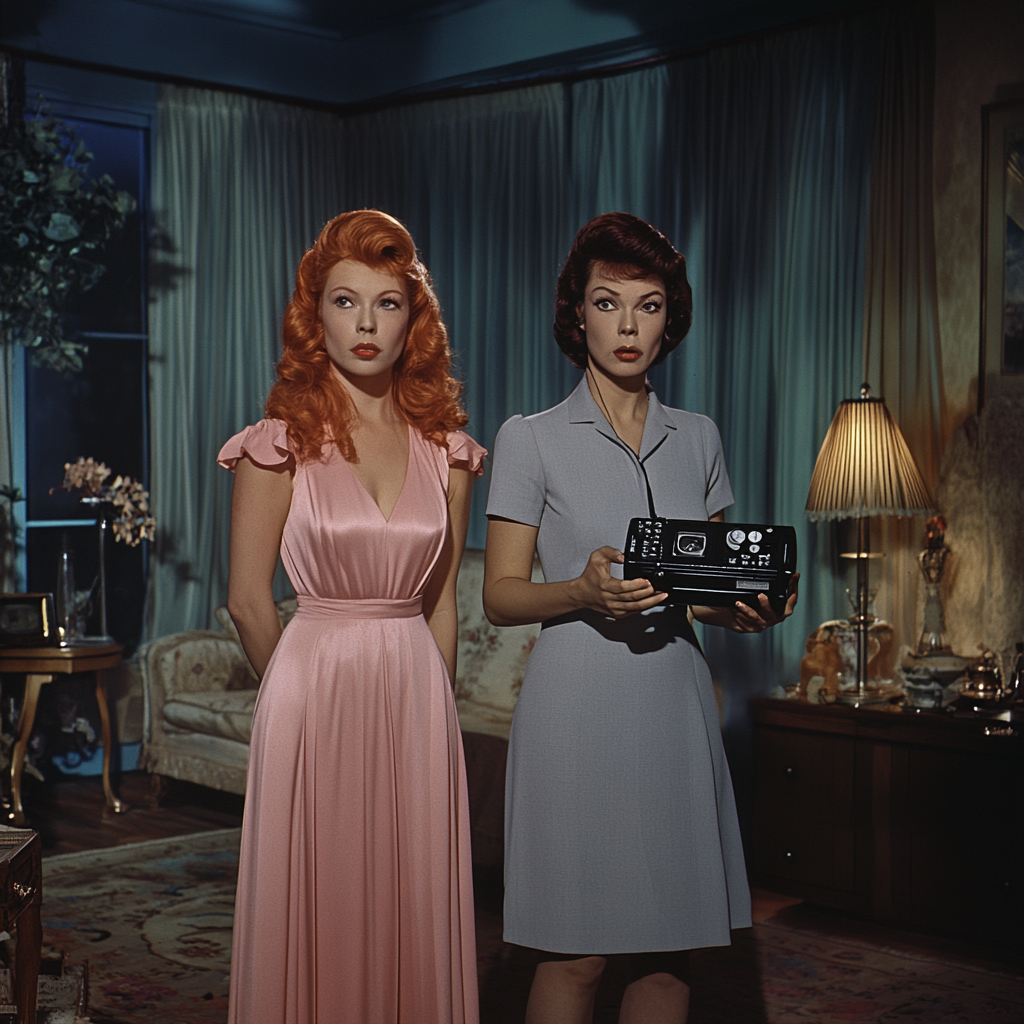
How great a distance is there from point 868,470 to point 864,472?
13 mm

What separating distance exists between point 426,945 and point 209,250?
15.5ft

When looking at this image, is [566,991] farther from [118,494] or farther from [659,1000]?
[118,494]

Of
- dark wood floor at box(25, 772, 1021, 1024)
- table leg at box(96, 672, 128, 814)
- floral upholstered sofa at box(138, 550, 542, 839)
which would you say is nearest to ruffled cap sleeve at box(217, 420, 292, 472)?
dark wood floor at box(25, 772, 1021, 1024)

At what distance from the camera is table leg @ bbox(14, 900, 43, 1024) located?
7.39 ft

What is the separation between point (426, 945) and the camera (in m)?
2.11

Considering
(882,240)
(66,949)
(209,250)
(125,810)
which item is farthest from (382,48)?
(66,949)

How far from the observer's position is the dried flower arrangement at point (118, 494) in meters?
5.63

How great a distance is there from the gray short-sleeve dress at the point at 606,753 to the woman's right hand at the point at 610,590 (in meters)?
0.16

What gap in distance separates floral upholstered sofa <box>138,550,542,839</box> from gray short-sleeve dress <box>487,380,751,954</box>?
2.67 metres

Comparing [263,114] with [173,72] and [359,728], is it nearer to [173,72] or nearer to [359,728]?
[173,72]

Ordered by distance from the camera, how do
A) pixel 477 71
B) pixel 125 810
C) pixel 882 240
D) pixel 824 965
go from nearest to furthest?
pixel 824 965 → pixel 882 240 → pixel 125 810 → pixel 477 71

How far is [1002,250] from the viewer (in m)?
4.13

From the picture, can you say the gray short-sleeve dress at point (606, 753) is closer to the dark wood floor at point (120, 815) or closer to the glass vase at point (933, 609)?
the glass vase at point (933, 609)

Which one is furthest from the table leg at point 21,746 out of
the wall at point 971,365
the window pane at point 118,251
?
the wall at point 971,365
